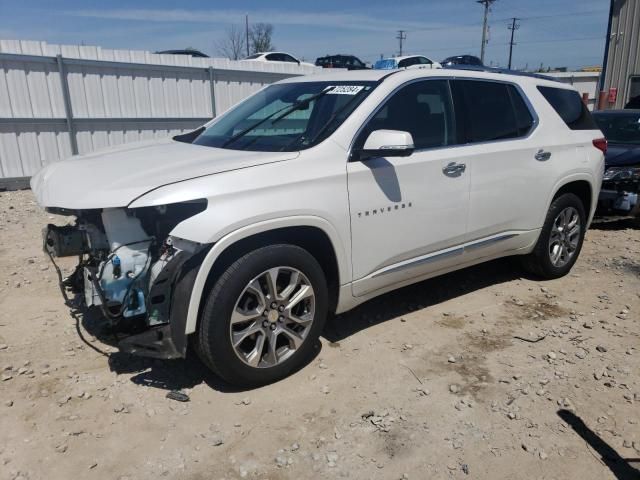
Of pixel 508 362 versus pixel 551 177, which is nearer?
pixel 508 362

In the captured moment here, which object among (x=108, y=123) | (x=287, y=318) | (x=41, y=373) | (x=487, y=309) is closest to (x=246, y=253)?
(x=287, y=318)

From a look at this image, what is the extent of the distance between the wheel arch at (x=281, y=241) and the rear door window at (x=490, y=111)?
4.83 ft

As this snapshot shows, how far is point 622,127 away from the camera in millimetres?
8031

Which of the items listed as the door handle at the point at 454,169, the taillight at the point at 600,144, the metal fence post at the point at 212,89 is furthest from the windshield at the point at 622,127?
the metal fence post at the point at 212,89

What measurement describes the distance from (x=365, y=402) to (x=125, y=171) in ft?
6.39

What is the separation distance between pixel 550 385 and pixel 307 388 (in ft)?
4.97

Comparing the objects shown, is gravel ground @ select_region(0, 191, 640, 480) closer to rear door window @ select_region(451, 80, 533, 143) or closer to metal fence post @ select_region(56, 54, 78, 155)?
rear door window @ select_region(451, 80, 533, 143)

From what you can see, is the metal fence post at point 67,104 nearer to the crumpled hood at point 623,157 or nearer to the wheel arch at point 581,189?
the wheel arch at point 581,189

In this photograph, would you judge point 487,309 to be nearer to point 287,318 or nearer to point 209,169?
point 287,318

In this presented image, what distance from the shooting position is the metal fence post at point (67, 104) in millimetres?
9680

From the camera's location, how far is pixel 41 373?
3385 mm

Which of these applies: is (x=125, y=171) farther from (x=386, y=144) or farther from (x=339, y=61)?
(x=339, y=61)

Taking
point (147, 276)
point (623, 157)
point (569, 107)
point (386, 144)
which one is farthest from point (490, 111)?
point (623, 157)

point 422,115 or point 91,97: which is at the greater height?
point 91,97
